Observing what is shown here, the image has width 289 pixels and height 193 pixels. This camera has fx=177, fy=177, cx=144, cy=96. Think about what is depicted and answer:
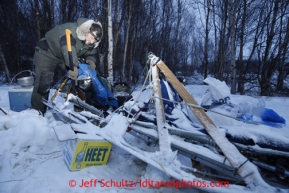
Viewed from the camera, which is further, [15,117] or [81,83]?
[81,83]

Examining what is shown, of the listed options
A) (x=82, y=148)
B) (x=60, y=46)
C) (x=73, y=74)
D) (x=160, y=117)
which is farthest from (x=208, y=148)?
(x=60, y=46)

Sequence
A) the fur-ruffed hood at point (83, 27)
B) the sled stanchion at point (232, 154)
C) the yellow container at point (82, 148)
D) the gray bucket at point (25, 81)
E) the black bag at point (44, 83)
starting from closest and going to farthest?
the sled stanchion at point (232, 154) < the yellow container at point (82, 148) < the fur-ruffed hood at point (83, 27) < the black bag at point (44, 83) < the gray bucket at point (25, 81)

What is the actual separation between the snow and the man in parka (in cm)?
87

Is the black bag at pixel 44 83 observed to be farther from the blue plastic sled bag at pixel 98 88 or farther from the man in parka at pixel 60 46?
the blue plastic sled bag at pixel 98 88

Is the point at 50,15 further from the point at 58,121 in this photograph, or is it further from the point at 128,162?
the point at 128,162

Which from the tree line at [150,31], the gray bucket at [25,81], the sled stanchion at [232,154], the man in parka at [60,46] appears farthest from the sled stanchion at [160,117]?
the tree line at [150,31]

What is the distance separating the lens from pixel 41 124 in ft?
7.86

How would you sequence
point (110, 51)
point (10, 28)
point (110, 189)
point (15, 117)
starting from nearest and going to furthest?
point (110, 189) < point (15, 117) < point (110, 51) < point (10, 28)

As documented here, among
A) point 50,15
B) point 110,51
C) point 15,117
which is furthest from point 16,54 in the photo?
point 15,117

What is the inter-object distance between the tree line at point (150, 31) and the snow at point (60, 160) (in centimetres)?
540

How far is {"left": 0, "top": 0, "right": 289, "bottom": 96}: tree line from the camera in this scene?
8.05 meters

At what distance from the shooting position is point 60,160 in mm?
1935

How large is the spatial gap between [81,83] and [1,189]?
1756 mm

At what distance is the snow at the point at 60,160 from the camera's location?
152 cm
